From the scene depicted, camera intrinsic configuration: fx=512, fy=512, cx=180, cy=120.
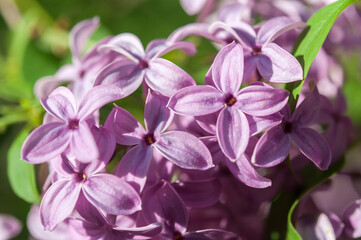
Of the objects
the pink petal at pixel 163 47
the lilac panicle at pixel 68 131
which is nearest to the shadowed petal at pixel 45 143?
the lilac panicle at pixel 68 131

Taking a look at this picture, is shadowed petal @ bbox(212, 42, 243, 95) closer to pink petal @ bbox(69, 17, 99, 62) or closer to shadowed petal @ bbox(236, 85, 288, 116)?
shadowed petal @ bbox(236, 85, 288, 116)

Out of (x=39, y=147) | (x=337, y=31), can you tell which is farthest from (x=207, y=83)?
(x=337, y=31)

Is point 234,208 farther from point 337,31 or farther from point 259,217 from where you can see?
point 337,31

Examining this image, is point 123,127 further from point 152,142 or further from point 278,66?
point 278,66

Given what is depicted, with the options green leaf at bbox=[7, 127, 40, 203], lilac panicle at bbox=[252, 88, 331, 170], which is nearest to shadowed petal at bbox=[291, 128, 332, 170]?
lilac panicle at bbox=[252, 88, 331, 170]

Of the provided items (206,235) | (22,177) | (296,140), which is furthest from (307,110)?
(22,177)

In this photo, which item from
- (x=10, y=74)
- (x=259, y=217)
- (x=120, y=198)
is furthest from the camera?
(x=10, y=74)
